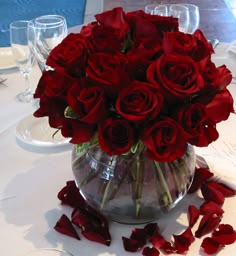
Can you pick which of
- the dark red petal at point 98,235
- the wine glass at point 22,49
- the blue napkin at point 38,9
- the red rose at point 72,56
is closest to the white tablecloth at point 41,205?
the dark red petal at point 98,235

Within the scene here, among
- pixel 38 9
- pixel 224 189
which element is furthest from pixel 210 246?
pixel 38 9

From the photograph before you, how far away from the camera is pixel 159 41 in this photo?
2.08 feet

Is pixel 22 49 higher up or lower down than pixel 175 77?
lower down

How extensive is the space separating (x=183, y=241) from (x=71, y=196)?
208 millimetres

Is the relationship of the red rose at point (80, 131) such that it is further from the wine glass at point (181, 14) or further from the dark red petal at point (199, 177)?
the wine glass at point (181, 14)

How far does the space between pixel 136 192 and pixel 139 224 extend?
0.29ft

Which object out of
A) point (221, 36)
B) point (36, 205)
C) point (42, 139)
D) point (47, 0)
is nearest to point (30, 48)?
point (42, 139)

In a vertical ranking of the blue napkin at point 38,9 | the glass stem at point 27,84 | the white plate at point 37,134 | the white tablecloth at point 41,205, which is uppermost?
the white tablecloth at point 41,205

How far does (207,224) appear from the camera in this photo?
2.28 feet

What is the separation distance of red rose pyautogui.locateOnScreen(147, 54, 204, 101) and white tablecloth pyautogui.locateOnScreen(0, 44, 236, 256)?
10.0 inches

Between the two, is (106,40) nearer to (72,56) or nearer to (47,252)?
(72,56)

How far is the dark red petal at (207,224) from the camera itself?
27.1 inches

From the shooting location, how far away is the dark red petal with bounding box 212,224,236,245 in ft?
2.19

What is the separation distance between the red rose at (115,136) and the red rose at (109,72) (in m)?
0.04
